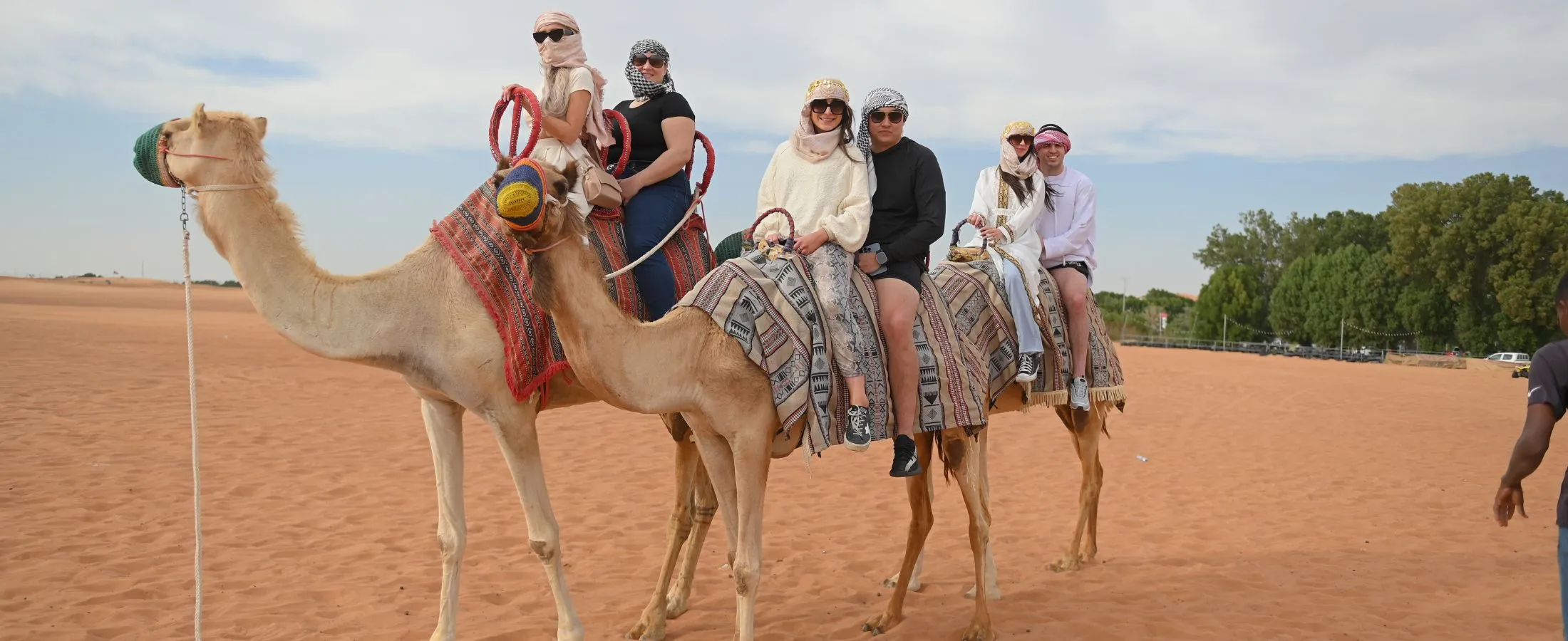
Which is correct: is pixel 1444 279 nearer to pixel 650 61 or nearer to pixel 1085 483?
pixel 1085 483

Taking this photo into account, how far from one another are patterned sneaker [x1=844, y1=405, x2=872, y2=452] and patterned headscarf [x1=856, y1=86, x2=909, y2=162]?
132 centimetres

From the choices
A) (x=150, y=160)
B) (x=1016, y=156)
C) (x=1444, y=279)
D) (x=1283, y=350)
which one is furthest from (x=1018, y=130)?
(x=1444, y=279)

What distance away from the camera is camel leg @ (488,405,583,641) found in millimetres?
5035

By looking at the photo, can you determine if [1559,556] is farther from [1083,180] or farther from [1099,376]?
[1083,180]

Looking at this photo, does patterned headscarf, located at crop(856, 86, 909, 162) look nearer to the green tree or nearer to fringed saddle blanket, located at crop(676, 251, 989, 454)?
fringed saddle blanket, located at crop(676, 251, 989, 454)

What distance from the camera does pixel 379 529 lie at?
8.81 meters

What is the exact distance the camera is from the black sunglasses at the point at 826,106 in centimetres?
518

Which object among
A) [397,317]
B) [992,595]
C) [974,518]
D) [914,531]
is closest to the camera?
[397,317]

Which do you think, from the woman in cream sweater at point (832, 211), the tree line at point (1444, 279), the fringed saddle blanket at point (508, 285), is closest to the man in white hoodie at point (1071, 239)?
the woman in cream sweater at point (832, 211)

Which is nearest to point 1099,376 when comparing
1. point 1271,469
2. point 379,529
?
point 379,529

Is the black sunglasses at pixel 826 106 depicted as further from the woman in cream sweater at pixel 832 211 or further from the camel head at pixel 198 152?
the camel head at pixel 198 152

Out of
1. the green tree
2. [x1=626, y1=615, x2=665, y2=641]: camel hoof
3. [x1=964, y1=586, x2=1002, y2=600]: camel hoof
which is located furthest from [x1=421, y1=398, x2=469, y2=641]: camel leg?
the green tree

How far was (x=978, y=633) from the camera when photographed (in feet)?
19.7

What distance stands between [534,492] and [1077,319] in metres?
3.83
